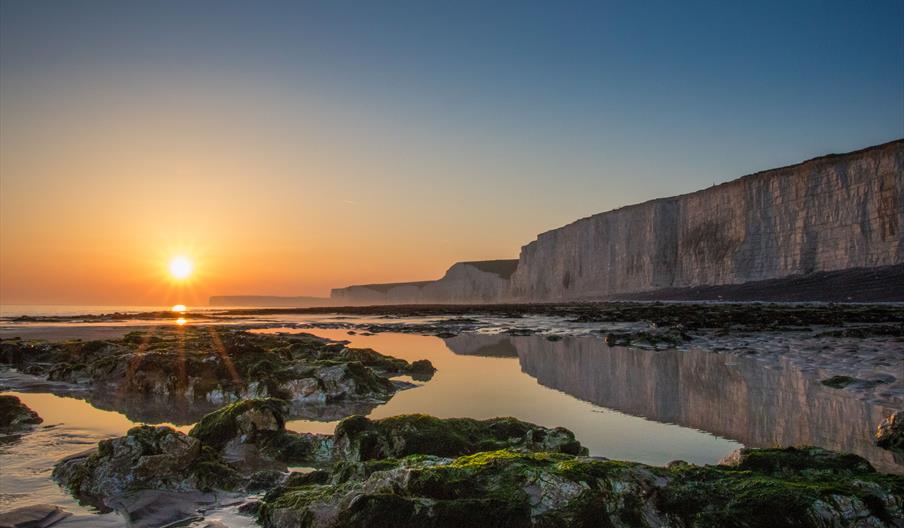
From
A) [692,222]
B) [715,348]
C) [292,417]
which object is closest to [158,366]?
[292,417]

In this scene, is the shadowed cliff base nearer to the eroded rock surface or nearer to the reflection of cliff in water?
the reflection of cliff in water

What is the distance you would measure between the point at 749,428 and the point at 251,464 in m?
5.30

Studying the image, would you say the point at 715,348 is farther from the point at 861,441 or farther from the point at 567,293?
the point at 567,293

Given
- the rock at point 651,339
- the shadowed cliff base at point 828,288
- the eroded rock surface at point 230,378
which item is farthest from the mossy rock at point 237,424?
the shadowed cliff base at point 828,288

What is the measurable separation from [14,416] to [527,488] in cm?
687

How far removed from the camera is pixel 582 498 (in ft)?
11.4

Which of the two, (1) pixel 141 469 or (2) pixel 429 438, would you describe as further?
(2) pixel 429 438

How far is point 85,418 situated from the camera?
314 inches

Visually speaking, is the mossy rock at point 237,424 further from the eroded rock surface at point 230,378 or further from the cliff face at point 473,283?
the cliff face at point 473,283

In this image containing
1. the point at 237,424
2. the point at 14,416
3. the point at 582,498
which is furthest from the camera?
the point at 14,416

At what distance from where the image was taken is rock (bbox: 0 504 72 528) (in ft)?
12.2

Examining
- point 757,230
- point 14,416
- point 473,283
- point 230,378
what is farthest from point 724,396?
point 473,283

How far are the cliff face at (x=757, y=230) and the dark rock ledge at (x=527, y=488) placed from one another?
49.1m

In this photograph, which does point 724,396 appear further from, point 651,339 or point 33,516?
point 651,339
